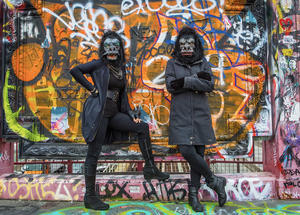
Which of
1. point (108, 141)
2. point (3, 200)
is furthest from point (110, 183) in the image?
point (3, 200)

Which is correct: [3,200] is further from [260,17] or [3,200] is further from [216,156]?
[260,17]

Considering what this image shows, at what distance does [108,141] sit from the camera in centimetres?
356

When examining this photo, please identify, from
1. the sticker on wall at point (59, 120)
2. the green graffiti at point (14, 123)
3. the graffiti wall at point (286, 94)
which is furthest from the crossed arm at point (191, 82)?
the green graffiti at point (14, 123)

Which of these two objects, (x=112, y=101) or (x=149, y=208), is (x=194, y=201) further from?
(x=112, y=101)

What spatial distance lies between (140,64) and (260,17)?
246 cm

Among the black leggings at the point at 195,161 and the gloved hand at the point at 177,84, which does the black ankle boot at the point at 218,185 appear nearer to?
the black leggings at the point at 195,161

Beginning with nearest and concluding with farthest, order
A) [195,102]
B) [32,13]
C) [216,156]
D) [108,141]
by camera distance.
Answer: [195,102]
[108,141]
[216,156]
[32,13]

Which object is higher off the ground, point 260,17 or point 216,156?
point 260,17

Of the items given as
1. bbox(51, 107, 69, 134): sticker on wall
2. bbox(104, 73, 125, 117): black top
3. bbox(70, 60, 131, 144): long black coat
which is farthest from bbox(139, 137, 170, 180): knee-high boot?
bbox(51, 107, 69, 134): sticker on wall

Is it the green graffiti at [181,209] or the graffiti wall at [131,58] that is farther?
the graffiti wall at [131,58]

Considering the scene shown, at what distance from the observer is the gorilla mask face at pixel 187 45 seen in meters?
3.26

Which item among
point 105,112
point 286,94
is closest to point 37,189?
point 105,112

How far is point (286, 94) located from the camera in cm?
384

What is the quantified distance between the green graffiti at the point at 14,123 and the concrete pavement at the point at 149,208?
3.87ft
